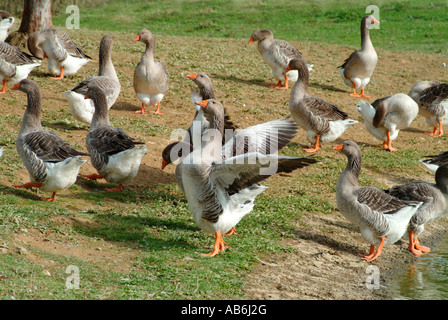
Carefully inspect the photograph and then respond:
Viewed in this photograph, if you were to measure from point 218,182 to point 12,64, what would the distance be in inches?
289

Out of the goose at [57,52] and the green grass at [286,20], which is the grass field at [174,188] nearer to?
the green grass at [286,20]

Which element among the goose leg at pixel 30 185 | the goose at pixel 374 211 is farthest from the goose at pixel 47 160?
the goose at pixel 374 211

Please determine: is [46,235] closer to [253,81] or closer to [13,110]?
[13,110]

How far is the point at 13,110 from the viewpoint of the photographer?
11.0m

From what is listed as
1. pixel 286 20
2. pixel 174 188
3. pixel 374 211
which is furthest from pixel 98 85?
pixel 286 20

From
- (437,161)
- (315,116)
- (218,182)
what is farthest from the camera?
(315,116)

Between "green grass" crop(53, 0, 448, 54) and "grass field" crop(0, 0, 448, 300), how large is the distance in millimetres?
150

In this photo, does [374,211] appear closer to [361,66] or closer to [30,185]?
[30,185]

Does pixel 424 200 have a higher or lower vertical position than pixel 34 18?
lower

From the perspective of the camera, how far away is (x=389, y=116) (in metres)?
11.3

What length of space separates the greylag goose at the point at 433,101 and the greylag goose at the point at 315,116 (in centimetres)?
242

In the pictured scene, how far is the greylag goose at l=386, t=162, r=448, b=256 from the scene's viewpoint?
7395 millimetres
